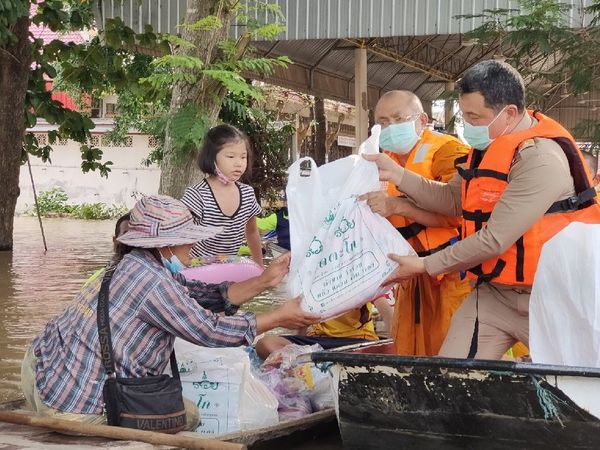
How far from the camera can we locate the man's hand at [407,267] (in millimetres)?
4500

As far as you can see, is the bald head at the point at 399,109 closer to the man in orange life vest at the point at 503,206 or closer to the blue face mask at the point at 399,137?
the blue face mask at the point at 399,137

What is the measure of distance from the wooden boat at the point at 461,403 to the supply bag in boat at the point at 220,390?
419 mm

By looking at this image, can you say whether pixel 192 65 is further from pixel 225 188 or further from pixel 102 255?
pixel 102 255

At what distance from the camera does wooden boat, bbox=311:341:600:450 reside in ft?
13.0

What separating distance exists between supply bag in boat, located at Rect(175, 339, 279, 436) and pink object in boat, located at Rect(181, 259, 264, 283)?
1.21m

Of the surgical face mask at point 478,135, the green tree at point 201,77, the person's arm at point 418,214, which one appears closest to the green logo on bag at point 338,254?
the person's arm at point 418,214

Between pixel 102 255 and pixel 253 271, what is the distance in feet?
34.4

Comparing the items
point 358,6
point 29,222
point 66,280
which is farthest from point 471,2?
point 29,222

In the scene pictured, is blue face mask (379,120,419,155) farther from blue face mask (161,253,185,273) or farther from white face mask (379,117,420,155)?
blue face mask (161,253,185,273)

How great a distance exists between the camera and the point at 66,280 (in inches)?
486

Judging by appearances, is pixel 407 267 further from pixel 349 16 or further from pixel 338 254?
pixel 349 16

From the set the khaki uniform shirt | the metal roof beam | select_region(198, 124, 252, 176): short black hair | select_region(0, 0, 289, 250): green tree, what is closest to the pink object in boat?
select_region(198, 124, 252, 176): short black hair

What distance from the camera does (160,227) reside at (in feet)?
13.4

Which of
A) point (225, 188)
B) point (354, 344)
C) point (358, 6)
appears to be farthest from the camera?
point (358, 6)
